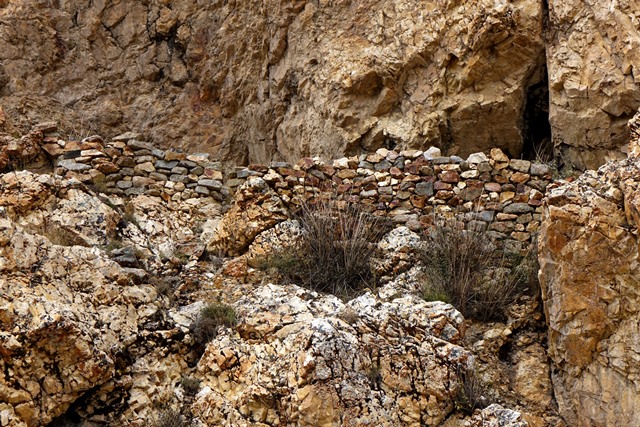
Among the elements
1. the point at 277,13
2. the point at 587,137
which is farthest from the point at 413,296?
the point at 277,13

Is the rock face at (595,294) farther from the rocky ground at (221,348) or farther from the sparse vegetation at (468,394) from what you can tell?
the sparse vegetation at (468,394)

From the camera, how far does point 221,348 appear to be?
20.4 ft

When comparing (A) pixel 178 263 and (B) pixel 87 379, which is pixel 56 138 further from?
(B) pixel 87 379

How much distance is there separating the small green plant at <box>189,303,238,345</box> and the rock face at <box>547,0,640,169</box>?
14.4ft

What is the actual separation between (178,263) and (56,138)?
2357 mm

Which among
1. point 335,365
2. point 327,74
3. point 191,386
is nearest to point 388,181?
point 327,74

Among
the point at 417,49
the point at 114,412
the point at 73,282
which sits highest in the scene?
the point at 417,49

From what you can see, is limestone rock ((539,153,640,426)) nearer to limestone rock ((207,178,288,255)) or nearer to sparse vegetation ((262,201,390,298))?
sparse vegetation ((262,201,390,298))

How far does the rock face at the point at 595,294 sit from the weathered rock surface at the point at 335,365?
0.85 m

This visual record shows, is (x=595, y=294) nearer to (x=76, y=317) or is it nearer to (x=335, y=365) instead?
(x=335, y=365)

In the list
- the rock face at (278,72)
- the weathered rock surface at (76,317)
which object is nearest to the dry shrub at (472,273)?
the rock face at (278,72)

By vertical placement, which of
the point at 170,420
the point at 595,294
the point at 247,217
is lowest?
the point at 170,420

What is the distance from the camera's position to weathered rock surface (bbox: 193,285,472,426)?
562cm

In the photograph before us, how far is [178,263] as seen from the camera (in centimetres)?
755
